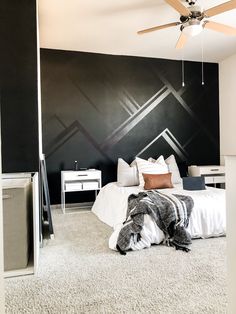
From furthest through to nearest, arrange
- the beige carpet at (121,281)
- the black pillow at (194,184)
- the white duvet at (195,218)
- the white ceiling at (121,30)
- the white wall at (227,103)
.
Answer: the white wall at (227,103) → the black pillow at (194,184) → the white ceiling at (121,30) → the white duvet at (195,218) → the beige carpet at (121,281)

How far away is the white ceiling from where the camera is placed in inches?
136

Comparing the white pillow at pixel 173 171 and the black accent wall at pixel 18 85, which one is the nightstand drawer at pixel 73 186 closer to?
the white pillow at pixel 173 171

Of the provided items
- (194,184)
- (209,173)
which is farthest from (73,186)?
(209,173)

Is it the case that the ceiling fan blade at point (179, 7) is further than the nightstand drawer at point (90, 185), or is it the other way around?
the nightstand drawer at point (90, 185)

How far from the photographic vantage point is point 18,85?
271 centimetres

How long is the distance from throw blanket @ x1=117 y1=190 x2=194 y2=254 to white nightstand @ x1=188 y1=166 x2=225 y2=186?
2188mm

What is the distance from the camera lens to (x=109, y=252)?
2850mm

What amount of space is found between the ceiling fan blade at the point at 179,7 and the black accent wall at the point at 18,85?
1.41 metres

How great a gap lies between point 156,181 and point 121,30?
2420 millimetres

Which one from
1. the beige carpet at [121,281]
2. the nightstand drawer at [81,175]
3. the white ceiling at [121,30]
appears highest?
the white ceiling at [121,30]

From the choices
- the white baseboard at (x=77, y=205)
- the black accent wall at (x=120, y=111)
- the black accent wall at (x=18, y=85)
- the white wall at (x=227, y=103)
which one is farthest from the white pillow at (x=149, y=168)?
the black accent wall at (x=18, y=85)

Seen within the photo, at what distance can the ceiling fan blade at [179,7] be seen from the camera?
8.97 ft

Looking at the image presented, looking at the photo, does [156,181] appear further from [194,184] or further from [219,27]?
[219,27]

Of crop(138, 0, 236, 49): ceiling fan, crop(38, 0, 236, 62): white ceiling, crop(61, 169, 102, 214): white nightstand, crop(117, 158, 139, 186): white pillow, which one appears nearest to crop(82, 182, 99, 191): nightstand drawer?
crop(61, 169, 102, 214): white nightstand
